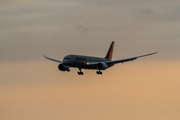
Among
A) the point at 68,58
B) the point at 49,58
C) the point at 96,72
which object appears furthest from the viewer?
the point at 49,58

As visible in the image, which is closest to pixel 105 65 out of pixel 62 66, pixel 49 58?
pixel 62 66

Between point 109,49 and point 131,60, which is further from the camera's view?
point 109,49

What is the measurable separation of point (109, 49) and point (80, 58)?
1538 inches

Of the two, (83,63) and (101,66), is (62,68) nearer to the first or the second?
(83,63)

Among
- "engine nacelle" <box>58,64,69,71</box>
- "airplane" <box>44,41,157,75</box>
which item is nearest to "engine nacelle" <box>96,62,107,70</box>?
"airplane" <box>44,41,157,75</box>

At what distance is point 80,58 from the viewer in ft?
488

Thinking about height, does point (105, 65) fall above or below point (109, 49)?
below

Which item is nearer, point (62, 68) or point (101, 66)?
point (101, 66)

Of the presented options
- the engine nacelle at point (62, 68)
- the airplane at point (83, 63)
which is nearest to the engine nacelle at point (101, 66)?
the airplane at point (83, 63)

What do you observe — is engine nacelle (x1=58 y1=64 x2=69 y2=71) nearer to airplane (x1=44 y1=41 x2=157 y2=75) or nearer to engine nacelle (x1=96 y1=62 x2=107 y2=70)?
airplane (x1=44 y1=41 x2=157 y2=75)

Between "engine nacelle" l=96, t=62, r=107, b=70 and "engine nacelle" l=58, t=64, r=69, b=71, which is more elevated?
A: "engine nacelle" l=58, t=64, r=69, b=71

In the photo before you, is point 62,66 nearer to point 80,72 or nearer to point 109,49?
point 80,72

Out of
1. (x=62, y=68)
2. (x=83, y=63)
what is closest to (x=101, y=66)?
(x=83, y=63)

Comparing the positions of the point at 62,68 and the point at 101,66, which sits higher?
the point at 62,68
